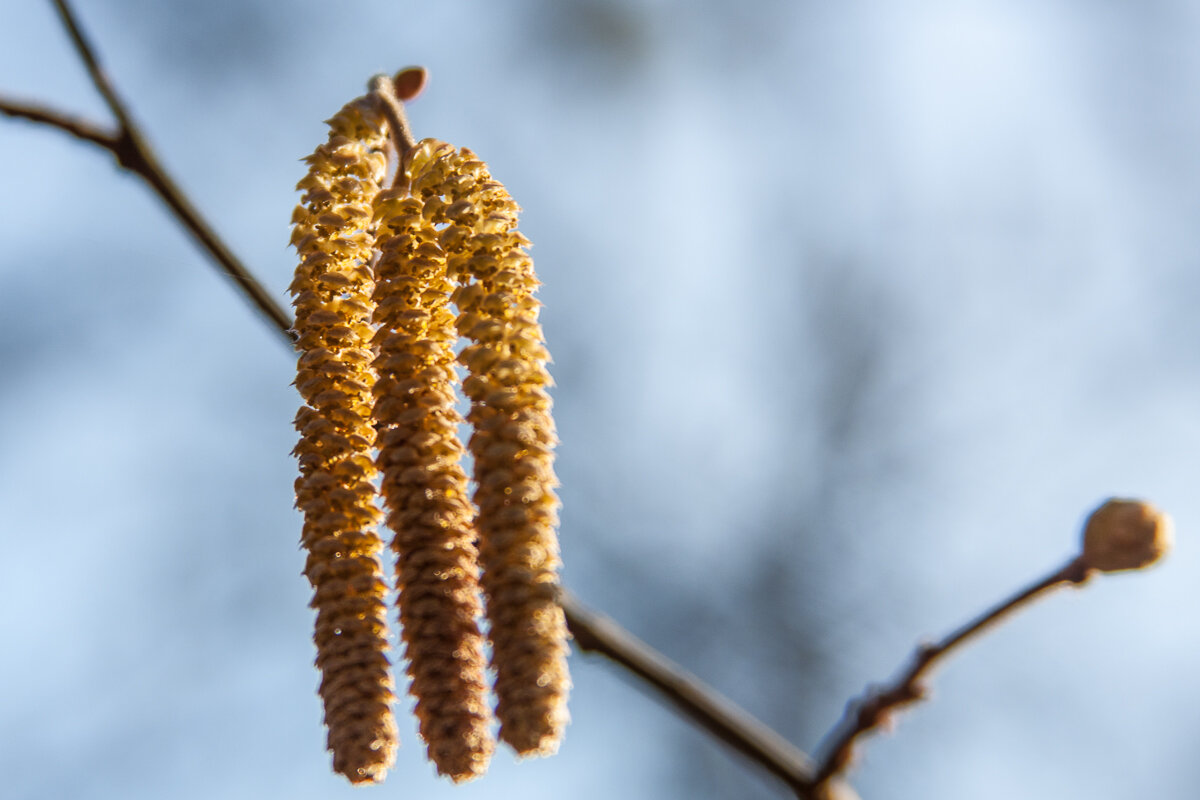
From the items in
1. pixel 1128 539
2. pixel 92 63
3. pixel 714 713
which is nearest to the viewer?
pixel 1128 539

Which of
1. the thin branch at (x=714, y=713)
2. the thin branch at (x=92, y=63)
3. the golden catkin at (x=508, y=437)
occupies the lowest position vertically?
the thin branch at (x=714, y=713)

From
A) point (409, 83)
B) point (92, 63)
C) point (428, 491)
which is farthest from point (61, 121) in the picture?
point (428, 491)

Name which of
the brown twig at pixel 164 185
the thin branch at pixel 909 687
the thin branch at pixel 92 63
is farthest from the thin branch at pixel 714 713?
the thin branch at pixel 92 63

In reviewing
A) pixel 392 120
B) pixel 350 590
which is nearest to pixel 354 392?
pixel 350 590

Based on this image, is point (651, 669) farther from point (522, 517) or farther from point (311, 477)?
point (311, 477)

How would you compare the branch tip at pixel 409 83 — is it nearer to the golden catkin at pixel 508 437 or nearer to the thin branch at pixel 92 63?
the golden catkin at pixel 508 437

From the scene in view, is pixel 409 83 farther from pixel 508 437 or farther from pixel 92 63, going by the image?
pixel 508 437

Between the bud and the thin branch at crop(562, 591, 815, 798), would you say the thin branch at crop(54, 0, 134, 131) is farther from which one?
the bud
